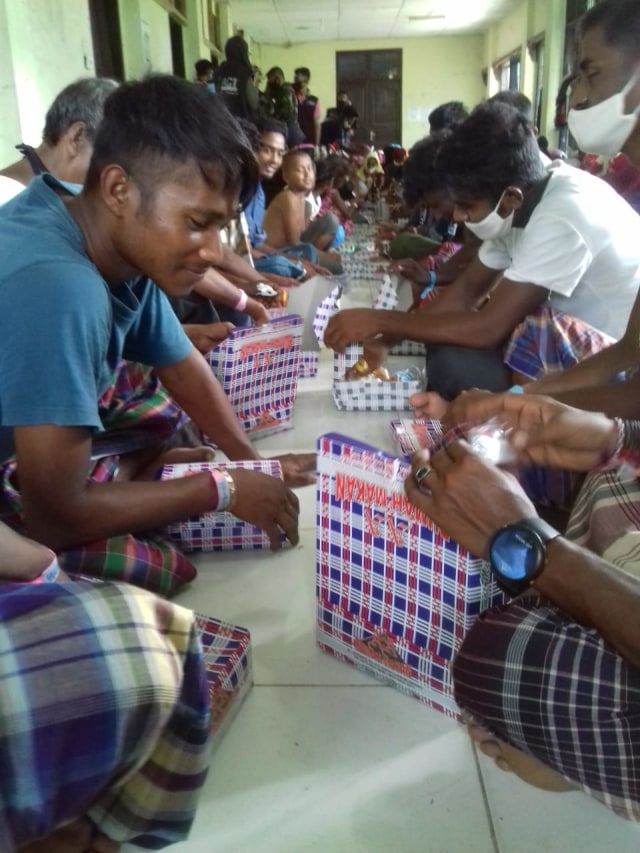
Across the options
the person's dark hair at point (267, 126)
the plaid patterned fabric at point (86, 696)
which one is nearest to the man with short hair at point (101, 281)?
the plaid patterned fabric at point (86, 696)

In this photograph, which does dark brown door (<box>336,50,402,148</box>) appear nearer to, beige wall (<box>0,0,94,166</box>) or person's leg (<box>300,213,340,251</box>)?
beige wall (<box>0,0,94,166</box>)

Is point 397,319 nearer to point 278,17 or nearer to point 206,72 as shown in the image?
point 206,72

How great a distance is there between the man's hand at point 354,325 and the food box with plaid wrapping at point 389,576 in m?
1.01

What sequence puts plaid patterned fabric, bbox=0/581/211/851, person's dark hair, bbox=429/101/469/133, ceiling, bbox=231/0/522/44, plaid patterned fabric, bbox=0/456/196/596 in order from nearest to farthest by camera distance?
plaid patterned fabric, bbox=0/581/211/851, plaid patterned fabric, bbox=0/456/196/596, person's dark hair, bbox=429/101/469/133, ceiling, bbox=231/0/522/44

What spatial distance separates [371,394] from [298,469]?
70 centimetres

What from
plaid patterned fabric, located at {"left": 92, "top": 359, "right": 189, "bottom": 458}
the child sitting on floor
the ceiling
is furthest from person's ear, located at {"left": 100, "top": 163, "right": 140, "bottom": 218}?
the ceiling

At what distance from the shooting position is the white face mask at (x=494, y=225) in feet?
6.31

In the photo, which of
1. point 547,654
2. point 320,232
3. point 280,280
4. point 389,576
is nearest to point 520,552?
point 547,654

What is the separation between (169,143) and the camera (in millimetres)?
1018

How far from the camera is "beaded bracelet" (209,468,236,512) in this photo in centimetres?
125

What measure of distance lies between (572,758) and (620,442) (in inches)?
20.1

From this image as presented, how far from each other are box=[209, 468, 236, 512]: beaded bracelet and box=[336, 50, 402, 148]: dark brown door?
13451 millimetres

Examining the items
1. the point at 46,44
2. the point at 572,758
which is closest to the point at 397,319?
the point at 572,758

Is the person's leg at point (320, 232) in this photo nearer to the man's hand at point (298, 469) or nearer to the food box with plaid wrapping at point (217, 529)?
the man's hand at point (298, 469)
